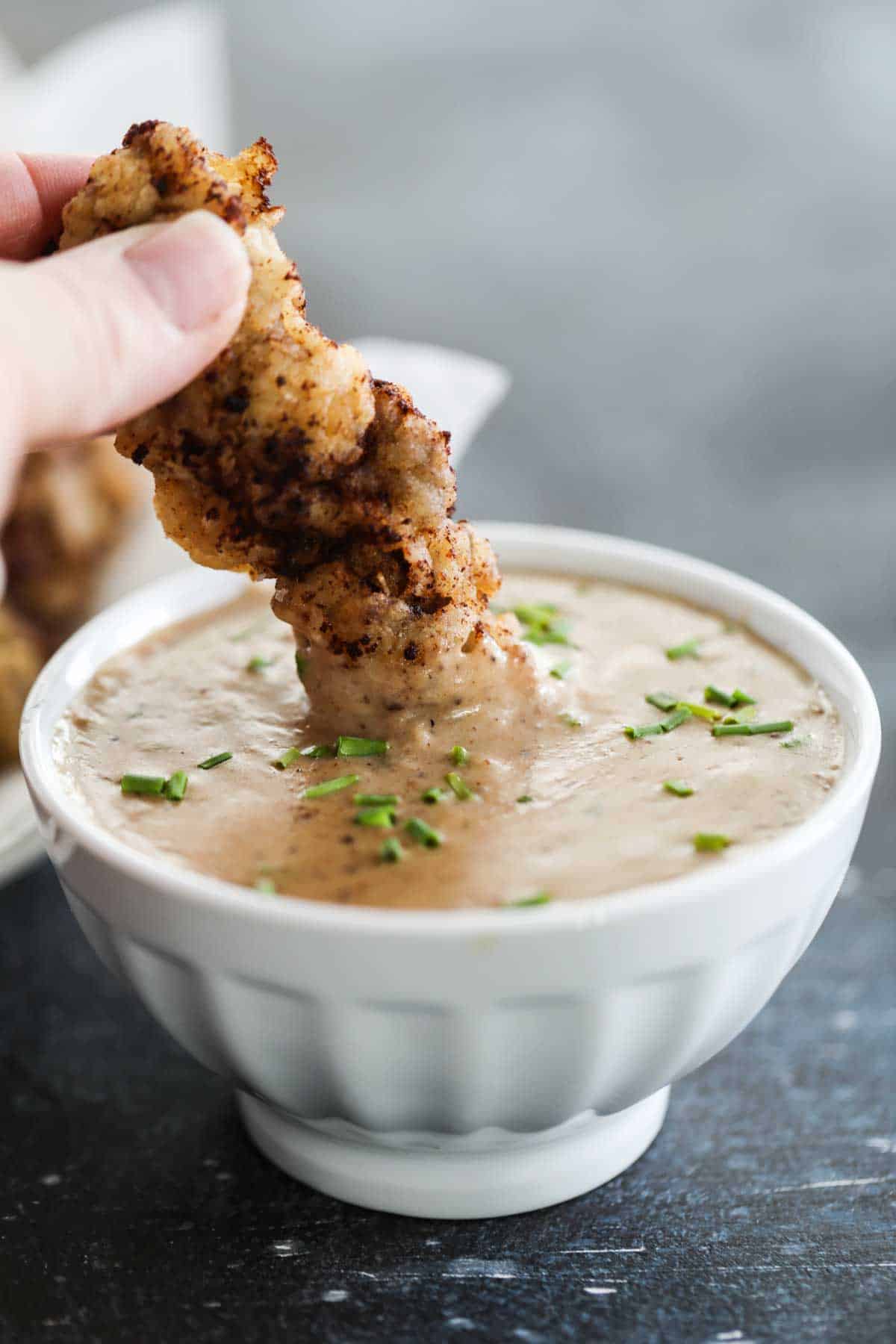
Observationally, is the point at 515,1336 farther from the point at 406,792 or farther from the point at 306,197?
the point at 306,197

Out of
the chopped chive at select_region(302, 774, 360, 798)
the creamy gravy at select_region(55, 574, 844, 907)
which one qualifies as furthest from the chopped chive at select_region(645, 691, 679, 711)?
the chopped chive at select_region(302, 774, 360, 798)

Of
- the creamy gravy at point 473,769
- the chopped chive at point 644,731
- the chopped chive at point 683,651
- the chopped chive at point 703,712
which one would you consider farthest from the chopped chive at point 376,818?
the chopped chive at point 683,651

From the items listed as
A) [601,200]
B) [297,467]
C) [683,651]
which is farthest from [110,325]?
[601,200]

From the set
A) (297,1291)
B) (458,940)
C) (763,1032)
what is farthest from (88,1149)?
(763,1032)

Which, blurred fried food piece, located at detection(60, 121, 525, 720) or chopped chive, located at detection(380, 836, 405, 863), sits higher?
blurred fried food piece, located at detection(60, 121, 525, 720)

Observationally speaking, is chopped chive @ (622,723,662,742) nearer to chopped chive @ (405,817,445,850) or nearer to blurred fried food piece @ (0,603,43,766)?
chopped chive @ (405,817,445,850)
